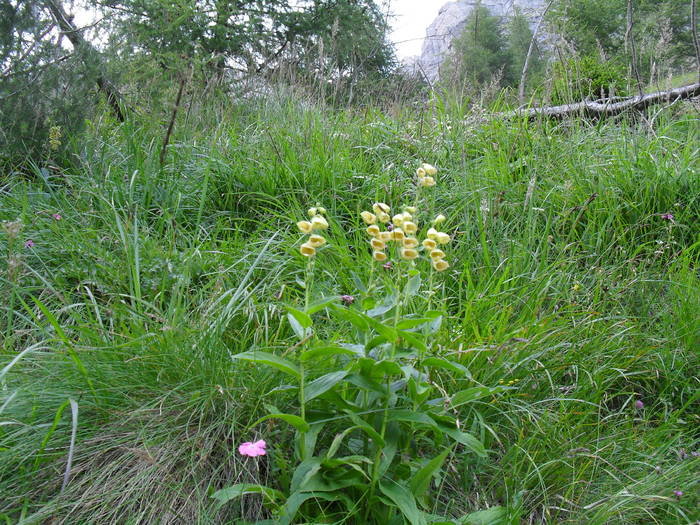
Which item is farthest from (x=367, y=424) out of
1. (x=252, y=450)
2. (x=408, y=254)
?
(x=408, y=254)

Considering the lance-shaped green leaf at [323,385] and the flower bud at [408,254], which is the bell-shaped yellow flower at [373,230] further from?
the lance-shaped green leaf at [323,385]

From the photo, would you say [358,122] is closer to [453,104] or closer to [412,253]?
[453,104]

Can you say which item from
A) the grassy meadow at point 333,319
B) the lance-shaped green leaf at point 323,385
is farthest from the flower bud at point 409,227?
the lance-shaped green leaf at point 323,385

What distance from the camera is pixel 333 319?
199 cm

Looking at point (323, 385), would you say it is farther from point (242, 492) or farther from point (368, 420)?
point (242, 492)

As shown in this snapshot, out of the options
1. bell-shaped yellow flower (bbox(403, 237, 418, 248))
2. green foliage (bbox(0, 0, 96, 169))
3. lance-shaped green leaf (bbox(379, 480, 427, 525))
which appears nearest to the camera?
lance-shaped green leaf (bbox(379, 480, 427, 525))

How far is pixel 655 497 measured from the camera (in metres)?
1.31

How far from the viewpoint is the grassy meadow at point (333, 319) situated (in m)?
1.34

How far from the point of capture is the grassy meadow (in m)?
1.34

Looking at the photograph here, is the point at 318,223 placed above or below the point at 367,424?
above

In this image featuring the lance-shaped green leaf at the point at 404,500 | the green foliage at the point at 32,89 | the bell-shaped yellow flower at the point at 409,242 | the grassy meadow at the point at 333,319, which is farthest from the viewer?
the green foliage at the point at 32,89

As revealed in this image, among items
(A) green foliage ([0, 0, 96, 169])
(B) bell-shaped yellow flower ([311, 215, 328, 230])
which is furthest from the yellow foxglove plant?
(A) green foliage ([0, 0, 96, 169])

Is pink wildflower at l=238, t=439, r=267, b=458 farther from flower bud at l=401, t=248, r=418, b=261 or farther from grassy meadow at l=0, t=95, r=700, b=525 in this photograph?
flower bud at l=401, t=248, r=418, b=261

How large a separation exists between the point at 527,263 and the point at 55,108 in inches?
104
